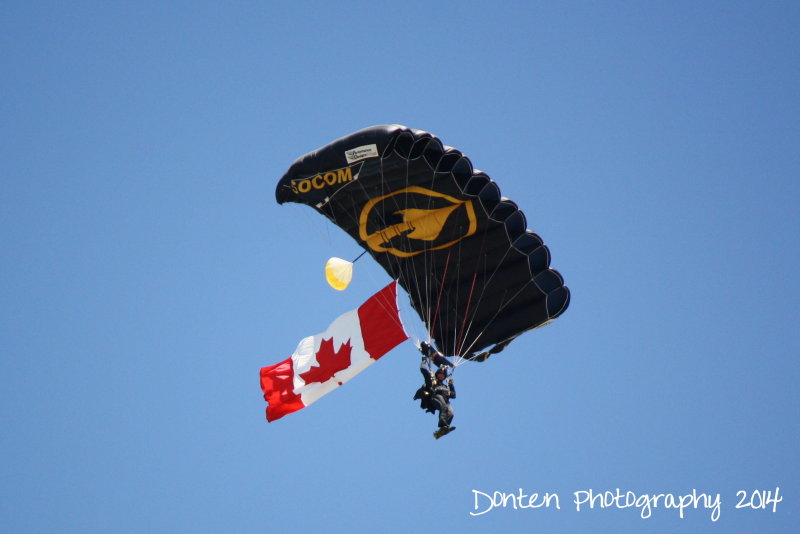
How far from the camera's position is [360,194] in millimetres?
18625

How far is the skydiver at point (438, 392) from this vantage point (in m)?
17.2

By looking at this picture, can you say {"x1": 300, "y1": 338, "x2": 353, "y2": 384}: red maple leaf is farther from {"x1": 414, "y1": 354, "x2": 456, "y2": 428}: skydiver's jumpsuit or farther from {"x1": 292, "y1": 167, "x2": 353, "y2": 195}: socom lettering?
{"x1": 292, "y1": 167, "x2": 353, "y2": 195}: socom lettering

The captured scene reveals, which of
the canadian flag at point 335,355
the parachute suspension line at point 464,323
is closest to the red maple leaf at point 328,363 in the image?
→ the canadian flag at point 335,355

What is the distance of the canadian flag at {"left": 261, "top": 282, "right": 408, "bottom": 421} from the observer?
1983 cm

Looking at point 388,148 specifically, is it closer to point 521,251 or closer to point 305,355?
point 521,251

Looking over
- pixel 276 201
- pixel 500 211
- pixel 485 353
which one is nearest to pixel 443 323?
pixel 485 353

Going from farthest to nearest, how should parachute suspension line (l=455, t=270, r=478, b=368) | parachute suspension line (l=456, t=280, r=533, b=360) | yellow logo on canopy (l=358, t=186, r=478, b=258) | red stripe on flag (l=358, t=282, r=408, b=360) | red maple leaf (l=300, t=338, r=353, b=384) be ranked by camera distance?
1. red maple leaf (l=300, t=338, r=353, b=384)
2. red stripe on flag (l=358, t=282, r=408, b=360)
3. parachute suspension line (l=455, t=270, r=478, b=368)
4. parachute suspension line (l=456, t=280, r=533, b=360)
5. yellow logo on canopy (l=358, t=186, r=478, b=258)

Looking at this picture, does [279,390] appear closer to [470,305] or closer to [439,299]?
[439,299]

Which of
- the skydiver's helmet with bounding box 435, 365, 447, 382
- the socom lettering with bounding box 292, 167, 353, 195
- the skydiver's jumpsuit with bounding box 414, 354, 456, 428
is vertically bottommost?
the skydiver's jumpsuit with bounding box 414, 354, 456, 428

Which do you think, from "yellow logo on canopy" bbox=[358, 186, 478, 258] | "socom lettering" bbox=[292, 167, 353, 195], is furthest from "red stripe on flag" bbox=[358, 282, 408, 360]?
"socom lettering" bbox=[292, 167, 353, 195]

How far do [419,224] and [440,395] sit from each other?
323cm

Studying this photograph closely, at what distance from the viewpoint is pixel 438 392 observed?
1745cm

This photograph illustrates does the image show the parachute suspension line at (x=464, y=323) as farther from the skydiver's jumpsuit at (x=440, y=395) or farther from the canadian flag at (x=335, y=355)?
the skydiver's jumpsuit at (x=440, y=395)

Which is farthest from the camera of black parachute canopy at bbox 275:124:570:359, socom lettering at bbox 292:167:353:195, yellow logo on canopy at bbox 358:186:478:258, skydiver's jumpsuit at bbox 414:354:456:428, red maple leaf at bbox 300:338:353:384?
red maple leaf at bbox 300:338:353:384
